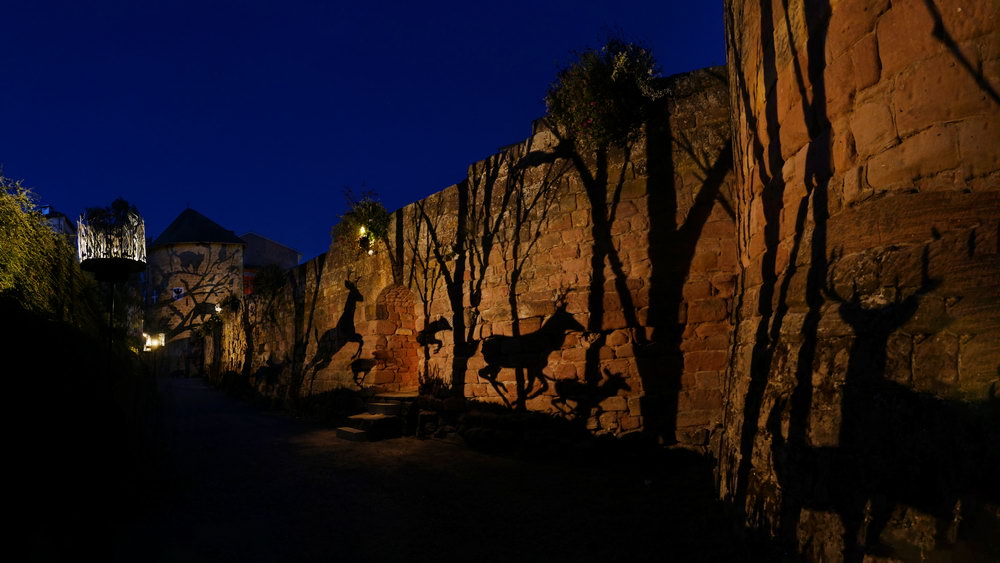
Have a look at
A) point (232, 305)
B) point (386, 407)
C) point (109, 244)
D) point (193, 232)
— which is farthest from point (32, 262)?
point (193, 232)

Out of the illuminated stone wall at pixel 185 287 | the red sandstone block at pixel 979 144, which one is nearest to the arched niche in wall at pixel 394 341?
the red sandstone block at pixel 979 144

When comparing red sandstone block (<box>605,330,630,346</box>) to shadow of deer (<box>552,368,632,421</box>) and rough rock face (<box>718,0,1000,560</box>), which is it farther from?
rough rock face (<box>718,0,1000,560</box>)

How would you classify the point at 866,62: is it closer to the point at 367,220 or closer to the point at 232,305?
the point at 367,220

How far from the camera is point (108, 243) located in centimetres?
396

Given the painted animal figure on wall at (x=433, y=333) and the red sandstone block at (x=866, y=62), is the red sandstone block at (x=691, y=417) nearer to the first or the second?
the red sandstone block at (x=866, y=62)

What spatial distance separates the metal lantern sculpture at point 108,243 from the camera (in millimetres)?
3936

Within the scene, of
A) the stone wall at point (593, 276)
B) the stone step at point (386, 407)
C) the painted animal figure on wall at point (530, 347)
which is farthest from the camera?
the stone step at point (386, 407)

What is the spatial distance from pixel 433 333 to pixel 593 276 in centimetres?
294

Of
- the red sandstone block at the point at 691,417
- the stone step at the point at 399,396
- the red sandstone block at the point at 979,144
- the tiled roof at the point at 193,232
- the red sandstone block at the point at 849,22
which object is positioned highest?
the tiled roof at the point at 193,232

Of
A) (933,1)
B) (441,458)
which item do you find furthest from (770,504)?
(441,458)

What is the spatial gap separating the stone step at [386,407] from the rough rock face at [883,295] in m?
5.59

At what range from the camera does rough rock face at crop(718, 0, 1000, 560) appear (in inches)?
71.1

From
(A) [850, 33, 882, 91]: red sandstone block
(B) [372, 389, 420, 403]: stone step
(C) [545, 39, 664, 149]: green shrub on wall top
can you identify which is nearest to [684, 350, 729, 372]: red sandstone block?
(C) [545, 39, 664, 149]: green shrub on wall top

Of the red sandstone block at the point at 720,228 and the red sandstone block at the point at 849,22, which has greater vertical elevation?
the red sandstone block at the point at 849,22
